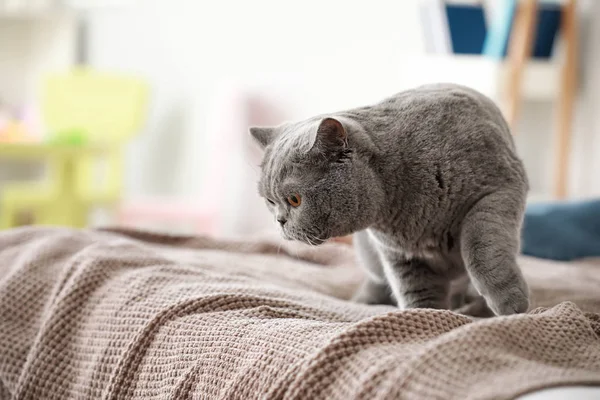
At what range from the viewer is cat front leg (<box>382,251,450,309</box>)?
1.10 meters

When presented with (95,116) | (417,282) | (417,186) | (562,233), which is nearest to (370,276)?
(417,282)

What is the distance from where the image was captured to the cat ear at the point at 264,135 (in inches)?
43.1

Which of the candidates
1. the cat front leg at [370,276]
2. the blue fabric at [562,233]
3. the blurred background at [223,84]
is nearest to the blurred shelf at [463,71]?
the blurred background at [223,84]

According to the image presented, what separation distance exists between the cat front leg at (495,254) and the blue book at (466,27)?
5.82ft

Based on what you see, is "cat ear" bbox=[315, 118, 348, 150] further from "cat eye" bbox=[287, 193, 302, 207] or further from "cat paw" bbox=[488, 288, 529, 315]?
"cat paw" bbox=[488, 288, 529, 315]

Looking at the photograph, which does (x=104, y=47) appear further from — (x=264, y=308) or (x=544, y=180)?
(x=264, y=308)

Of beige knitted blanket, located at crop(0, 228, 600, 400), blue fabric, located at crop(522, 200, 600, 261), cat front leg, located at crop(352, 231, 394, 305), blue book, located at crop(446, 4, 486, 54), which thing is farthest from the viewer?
blue book, located at crop(446, 4, 486, 54)

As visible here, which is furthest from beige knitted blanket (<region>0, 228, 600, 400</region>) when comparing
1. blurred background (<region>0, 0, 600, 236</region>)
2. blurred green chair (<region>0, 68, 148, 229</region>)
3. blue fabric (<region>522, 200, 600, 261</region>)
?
blurred green chair (<region>0, 68, 148, 229</region>)

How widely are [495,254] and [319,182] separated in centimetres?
24

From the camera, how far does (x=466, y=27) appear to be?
268 centimetres

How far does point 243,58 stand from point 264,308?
9.47 feet

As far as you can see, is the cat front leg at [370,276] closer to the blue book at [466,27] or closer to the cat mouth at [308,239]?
the cat mouth at [308,239]

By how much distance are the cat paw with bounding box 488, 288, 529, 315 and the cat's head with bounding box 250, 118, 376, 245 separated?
0.66ft

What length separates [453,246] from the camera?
1.06 meters
